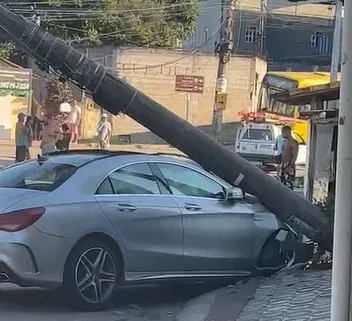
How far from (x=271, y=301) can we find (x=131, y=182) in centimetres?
186

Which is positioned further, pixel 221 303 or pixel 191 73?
pixel 191 73

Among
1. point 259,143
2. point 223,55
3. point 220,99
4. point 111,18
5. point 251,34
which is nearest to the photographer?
point 220,99

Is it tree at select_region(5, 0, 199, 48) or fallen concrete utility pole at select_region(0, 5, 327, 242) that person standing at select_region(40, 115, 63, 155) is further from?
tree at select_region(5, 0, 199, 48)

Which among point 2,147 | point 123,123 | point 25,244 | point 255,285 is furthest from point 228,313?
point 123,123

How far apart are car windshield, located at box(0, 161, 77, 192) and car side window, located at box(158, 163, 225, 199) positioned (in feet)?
3.55

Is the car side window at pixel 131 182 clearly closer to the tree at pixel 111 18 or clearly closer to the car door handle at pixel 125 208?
the car door handle at pixel 125 208

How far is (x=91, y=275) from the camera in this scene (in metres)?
8.03

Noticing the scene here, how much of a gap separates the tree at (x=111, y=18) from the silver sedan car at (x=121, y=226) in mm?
35444

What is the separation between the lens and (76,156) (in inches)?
345

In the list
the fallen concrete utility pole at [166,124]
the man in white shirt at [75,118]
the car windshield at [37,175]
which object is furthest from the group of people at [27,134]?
the man in white shirt at [75,118]

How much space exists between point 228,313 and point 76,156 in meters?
2.31

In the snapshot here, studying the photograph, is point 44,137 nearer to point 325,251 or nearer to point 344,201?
point 325,251

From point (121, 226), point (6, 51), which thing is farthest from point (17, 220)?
point (6, 51)

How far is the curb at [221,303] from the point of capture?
25.7 ft
